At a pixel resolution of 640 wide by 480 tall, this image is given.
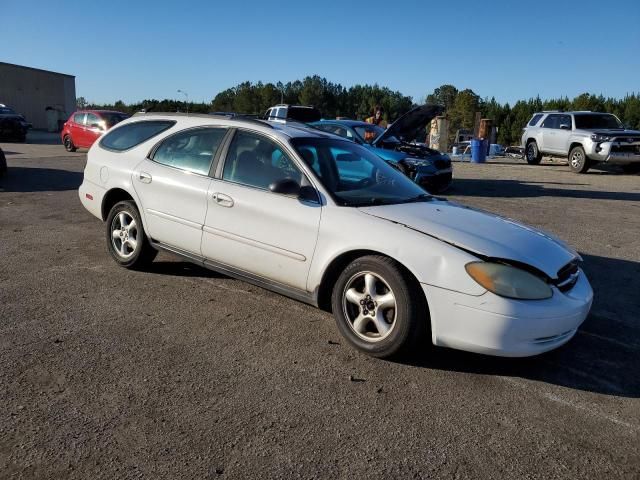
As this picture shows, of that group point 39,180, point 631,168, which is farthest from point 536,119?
point 39,180

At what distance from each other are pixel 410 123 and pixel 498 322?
8.49 m

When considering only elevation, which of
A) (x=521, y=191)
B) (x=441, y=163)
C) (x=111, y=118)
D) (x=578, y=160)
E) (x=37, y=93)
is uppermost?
(x=37, y=93)

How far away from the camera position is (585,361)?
375 centimetres

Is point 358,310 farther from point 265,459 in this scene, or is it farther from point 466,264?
point 265,459

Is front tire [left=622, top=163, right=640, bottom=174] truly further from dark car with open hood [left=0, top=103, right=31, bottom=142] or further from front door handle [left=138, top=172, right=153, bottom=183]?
dark car with open hood [left=0, top=103, right=31, bottom=142]

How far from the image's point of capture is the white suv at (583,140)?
15.6 m

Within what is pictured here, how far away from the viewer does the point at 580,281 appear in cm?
387

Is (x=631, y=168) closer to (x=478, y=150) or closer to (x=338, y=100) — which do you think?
(x=478, y=150)

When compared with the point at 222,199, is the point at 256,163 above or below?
above

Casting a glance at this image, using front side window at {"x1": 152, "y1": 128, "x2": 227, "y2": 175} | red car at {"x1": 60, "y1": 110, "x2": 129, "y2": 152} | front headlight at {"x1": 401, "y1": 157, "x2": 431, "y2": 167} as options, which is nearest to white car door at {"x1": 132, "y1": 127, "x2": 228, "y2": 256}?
front side window at {"x1": 152, "y1": 128, "x2": 227, "y2": 175}

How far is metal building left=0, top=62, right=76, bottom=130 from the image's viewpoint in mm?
45094

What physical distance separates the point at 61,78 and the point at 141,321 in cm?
5492

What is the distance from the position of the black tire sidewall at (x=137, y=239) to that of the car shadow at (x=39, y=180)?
603 cm

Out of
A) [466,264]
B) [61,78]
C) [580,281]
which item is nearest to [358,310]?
[466,264]
